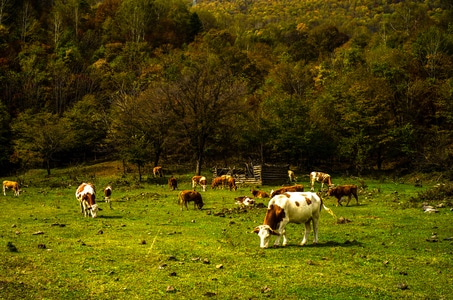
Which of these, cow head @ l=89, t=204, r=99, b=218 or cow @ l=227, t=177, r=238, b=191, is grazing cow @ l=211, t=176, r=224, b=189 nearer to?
cow @ l=227, t=177, r=238, b=191

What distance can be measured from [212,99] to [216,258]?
44043mm

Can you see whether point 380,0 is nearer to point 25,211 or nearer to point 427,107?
point 427,107

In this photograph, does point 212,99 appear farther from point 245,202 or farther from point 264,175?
point 245,202

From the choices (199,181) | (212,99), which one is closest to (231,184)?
(199,181)

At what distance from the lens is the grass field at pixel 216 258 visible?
1057 cm

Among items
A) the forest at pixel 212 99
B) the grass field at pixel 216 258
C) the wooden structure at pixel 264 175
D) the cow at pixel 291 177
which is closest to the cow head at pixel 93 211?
the grass field at pixel 216 258

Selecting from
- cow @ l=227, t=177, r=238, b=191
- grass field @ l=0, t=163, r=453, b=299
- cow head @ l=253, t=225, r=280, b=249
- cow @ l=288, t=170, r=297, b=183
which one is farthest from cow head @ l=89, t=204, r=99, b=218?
cow @ l=288, t=170, r=297, b=183

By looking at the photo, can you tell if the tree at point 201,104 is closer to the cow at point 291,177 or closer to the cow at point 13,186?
the cow at point 291,177

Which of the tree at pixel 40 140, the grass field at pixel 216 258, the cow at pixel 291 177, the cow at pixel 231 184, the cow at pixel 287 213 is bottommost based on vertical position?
the cow at pixel 291 177

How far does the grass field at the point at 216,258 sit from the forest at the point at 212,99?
1177 inches

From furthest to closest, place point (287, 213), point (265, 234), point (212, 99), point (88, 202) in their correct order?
point (212, 99), point (88, 202), point (287, 213), point (265, 234)

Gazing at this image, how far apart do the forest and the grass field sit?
98.1 ft

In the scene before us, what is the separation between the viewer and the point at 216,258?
13.8 m

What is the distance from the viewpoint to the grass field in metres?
10.6
